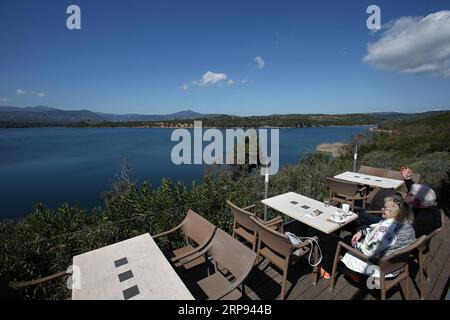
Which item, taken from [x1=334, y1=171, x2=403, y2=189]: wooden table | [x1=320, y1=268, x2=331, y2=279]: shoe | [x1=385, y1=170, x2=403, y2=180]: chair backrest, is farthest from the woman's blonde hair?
[x1=385, y1=170, x2=403, y2=180]: chair backrest

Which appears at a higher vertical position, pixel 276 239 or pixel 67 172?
pixel 276 239

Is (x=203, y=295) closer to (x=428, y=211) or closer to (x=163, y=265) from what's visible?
(x=163, y=265)

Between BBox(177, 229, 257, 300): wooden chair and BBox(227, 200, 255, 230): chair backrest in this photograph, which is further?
BBox(227, 200, 255, 230): chair backrest

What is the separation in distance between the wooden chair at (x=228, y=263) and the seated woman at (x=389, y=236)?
3.68 feet

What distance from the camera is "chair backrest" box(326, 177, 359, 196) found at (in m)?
3.36

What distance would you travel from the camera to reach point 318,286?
228 cm

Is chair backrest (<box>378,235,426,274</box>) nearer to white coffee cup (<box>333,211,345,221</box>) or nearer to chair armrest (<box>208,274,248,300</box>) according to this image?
white coffee cup (<box>333,211,345,221</box>)

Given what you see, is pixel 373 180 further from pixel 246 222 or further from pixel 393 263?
pixel 246 222

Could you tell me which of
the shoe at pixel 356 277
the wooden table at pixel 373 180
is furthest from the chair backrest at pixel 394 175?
the shoe at pixel 356 277

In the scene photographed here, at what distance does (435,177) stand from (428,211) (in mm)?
4261

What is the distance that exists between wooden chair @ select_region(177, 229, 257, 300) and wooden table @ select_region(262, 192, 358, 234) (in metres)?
1.03

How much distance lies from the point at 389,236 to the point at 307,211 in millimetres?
874

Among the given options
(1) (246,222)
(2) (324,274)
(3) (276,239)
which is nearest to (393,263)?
(2) (324,274)
